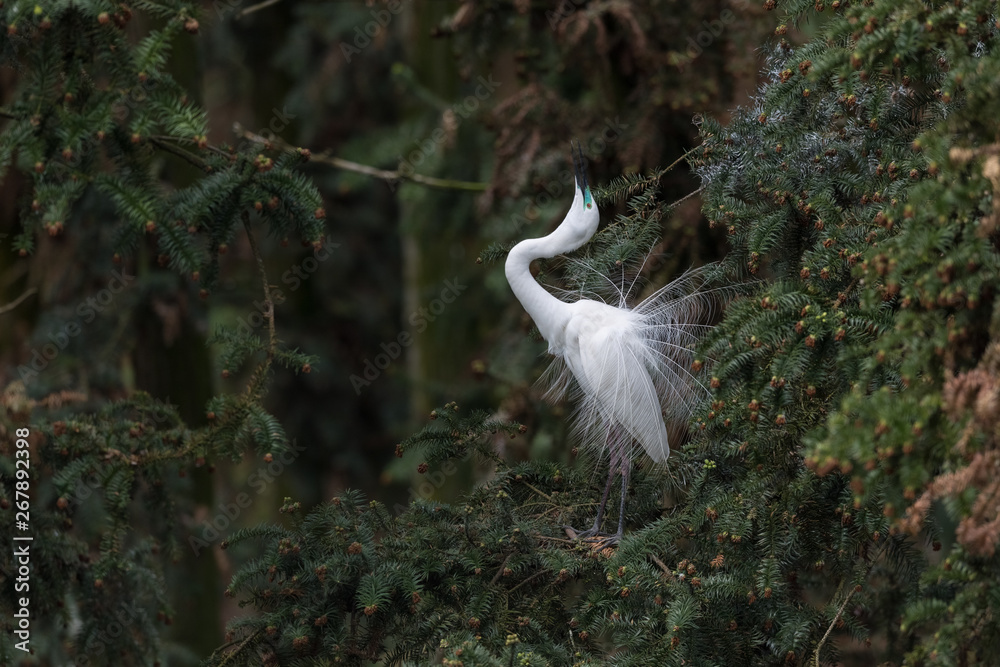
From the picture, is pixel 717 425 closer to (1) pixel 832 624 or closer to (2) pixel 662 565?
(2) pixel 662 565

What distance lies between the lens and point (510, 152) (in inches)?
185

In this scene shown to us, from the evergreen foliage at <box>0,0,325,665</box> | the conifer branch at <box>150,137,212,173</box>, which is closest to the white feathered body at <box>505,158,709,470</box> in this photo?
the evergreen foliage at <box>0,0,325,665</box>

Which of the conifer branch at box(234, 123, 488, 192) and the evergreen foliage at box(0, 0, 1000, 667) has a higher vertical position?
the conifer branch at box(234, 123, 488, 192)

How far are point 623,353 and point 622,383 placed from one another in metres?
0.13

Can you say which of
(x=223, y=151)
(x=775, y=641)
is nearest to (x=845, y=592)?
(x=775, y=641)

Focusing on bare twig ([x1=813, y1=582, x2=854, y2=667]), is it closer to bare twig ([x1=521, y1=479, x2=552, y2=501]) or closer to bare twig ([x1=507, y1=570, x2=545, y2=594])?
bare twig ([x1=507, y1=570, x2=545, y2=594])

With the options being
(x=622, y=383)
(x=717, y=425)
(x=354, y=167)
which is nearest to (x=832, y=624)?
(x=717, y=425)

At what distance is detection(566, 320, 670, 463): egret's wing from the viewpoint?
348 cm

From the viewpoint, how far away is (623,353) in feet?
11.5

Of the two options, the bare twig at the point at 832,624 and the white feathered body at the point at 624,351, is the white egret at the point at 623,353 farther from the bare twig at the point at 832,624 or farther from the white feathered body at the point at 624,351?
the bare twig at the point at 832,624

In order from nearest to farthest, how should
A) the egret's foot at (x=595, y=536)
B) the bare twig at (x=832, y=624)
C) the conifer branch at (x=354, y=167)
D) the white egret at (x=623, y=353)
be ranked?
the bare twig at (x=832, y=624), the egret's foot at (x=595, y=536), the white egret at (x=623, y=353), the conifer branch at (x=354, y=167)

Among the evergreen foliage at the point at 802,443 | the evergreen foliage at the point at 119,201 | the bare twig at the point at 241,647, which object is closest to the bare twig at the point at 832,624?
the evergreen foliage at the point at 802,443

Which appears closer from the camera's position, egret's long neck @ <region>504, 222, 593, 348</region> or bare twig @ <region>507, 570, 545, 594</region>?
bare twig @ <region>507, 570, 545, 594</region>

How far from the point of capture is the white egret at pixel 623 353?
3.46 m
